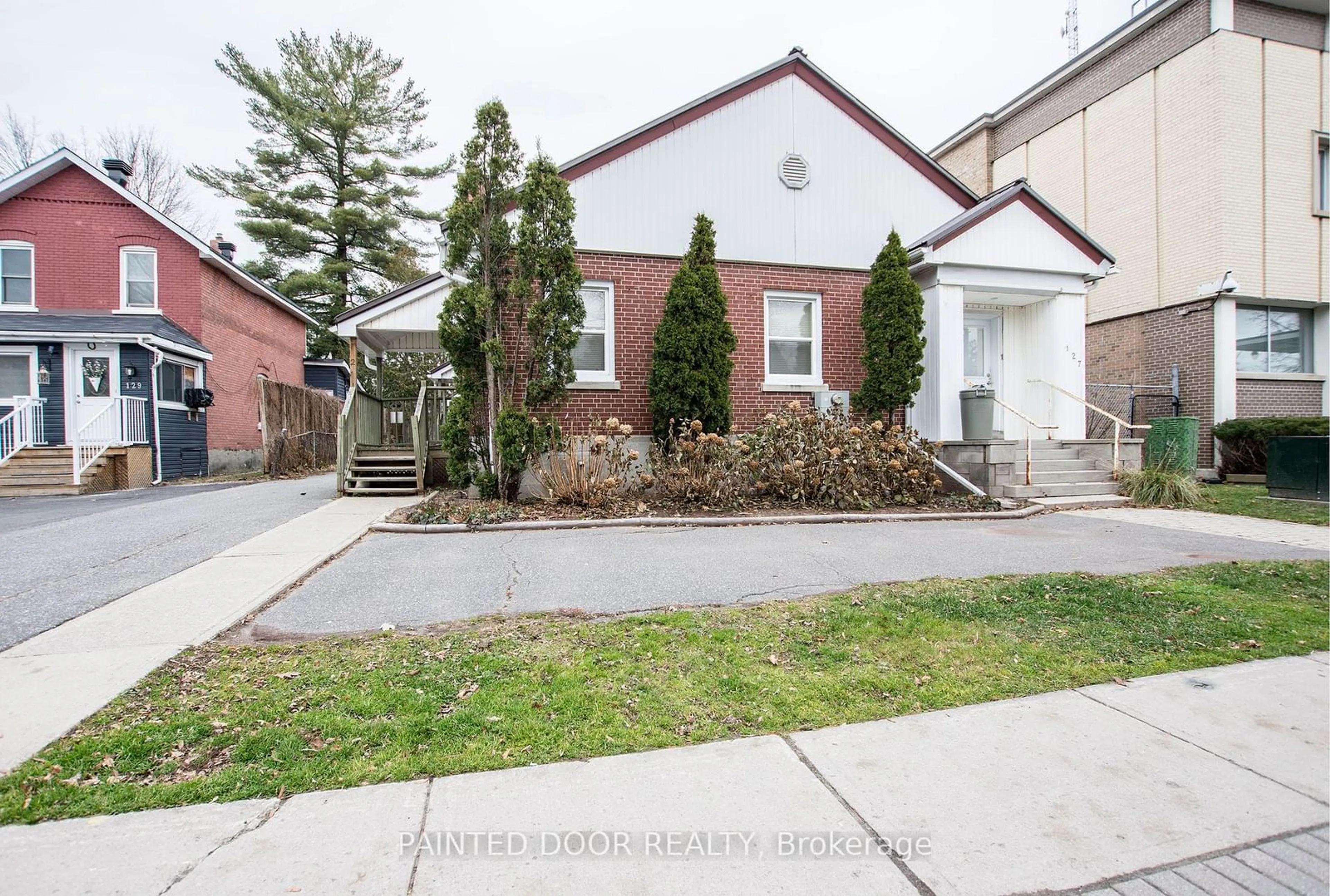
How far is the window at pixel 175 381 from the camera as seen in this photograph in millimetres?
14945

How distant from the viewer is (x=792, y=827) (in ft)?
6.66

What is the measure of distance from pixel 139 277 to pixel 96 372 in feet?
12.1

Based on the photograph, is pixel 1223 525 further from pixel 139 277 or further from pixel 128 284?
pixel 128 284

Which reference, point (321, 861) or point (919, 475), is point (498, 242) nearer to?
point (919, 475)

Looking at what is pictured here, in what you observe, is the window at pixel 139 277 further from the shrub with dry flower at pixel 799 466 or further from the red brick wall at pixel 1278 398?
the red brick wall at pixel 1278 398

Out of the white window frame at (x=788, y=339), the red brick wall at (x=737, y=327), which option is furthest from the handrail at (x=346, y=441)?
the white window frame at (x=788, y=339)

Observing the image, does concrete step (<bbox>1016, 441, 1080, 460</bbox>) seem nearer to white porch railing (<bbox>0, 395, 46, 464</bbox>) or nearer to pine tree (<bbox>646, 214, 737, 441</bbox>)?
pine tree (<bbox>646, 214, 737, 441</bbox>)

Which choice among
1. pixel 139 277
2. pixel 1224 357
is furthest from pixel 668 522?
pixel 139 277

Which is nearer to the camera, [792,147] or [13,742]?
[13,742]

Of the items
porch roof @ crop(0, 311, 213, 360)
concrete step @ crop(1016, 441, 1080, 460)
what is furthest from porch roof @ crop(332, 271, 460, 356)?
concrete step @ crop(1016, 441, 1080, 460)

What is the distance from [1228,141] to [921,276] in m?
7.79

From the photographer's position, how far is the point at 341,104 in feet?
86.3

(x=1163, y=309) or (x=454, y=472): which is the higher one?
(x=1163, y=309)

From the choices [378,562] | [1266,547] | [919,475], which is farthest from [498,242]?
[1266,547]
